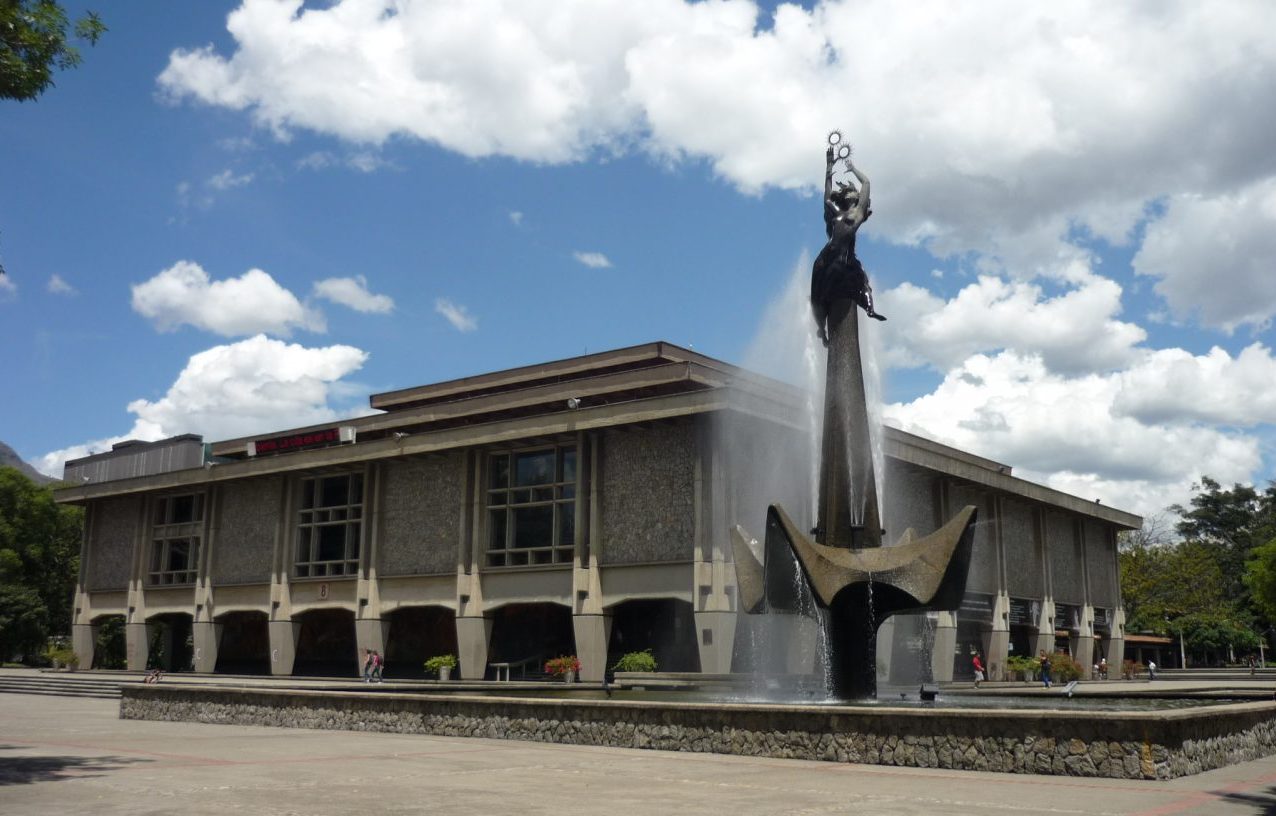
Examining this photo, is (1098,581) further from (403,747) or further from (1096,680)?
(403,747)

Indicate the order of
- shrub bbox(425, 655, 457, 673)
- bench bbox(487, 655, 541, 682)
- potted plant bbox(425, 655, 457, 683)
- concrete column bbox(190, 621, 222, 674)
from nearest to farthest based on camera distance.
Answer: potted plant bbox(425, 655, 457, 683) → shrub bbox(425, 655, 457, 673) → bench bbox(487, 655, 541, 682) → concrete column bbox(190, 621, 222, 674)

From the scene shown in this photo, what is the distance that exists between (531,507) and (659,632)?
22.0 feet

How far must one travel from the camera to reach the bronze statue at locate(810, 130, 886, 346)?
1997 cm

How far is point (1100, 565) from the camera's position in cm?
5894

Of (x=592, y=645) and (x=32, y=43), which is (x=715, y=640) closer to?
(x=592, y=645)

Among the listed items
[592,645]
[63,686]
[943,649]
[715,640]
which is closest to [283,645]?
[63,686]

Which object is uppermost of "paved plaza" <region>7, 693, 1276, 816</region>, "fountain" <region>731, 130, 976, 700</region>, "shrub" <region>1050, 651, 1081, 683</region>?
"fountain" <region>731, 130, 976, 700</region>

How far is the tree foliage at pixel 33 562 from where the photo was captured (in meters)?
63.2

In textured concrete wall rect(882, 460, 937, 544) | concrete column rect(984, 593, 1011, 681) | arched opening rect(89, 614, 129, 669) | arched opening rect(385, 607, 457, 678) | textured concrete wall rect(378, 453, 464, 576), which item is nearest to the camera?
textured concrete wall rect(882, 460, 937, 544)

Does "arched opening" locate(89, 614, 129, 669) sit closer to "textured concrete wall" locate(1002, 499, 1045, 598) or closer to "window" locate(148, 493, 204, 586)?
"window" locate(148, 493, 204, 586)

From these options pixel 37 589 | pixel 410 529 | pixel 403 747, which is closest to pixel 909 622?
pixel 410 529

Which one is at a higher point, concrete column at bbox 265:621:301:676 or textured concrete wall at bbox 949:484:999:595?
textured concrete wall at bbox 949:484:999:595

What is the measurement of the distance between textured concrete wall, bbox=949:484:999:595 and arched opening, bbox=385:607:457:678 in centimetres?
2277

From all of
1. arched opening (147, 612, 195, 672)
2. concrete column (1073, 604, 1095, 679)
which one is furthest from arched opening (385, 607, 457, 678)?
concrete column (1073, 604, 1095, 679)
